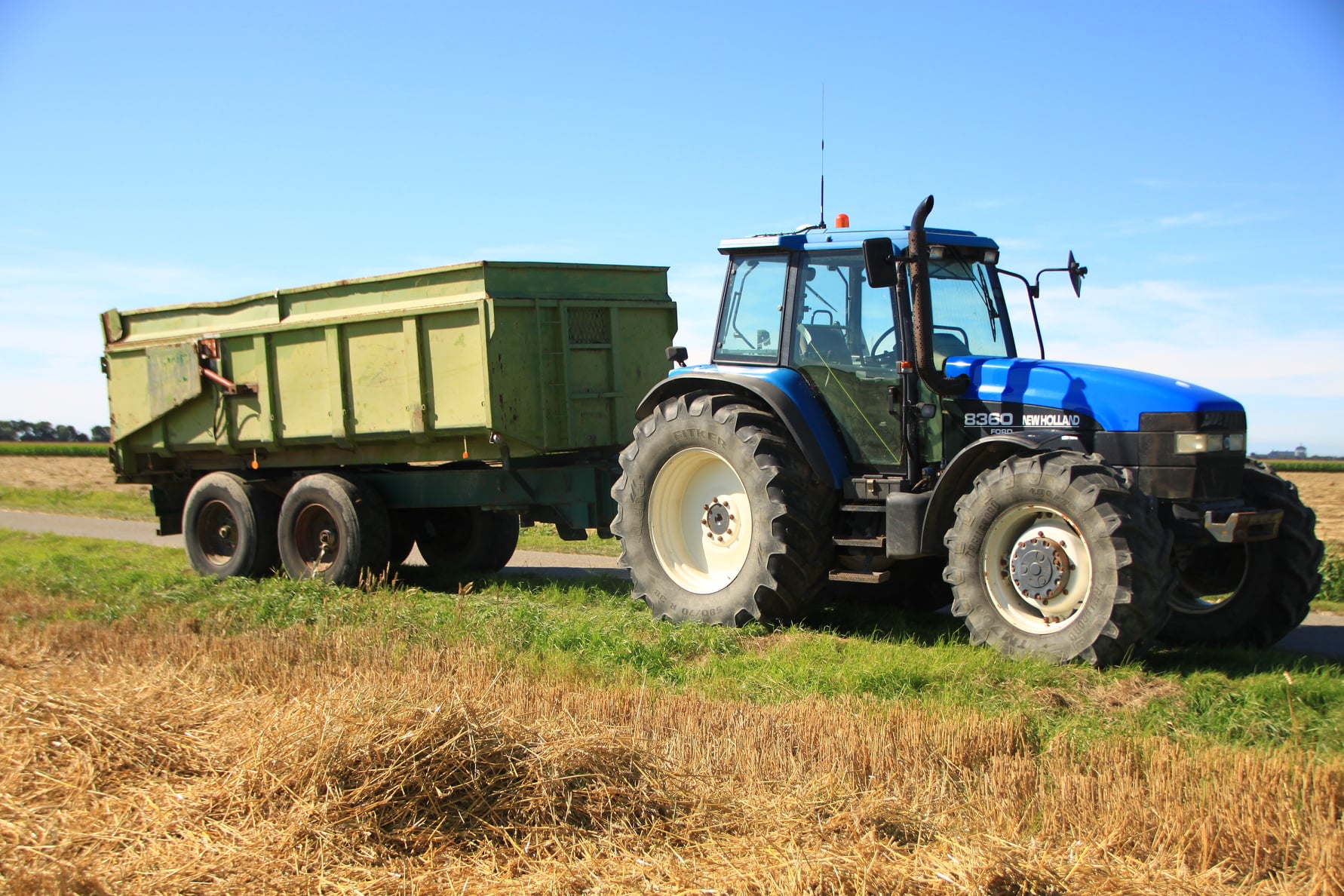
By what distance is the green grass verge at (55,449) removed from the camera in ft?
143

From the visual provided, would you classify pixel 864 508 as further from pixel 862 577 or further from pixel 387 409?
pixel 387 409

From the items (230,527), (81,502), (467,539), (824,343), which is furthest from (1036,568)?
(81,502)

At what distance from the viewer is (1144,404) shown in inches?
259

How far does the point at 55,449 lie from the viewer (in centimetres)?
4506

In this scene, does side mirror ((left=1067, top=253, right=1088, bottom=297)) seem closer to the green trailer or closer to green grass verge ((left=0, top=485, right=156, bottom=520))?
the green trailer

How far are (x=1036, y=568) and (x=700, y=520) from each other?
257cm

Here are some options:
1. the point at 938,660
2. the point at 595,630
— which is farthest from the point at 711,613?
the point at 938,660

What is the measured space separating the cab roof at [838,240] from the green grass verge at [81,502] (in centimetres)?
1442

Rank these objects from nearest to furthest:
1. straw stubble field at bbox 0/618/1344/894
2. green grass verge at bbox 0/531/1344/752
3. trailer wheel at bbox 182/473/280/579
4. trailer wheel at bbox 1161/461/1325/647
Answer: straw stubble field at bbox 0/618/1344/894
green grass verge at bbox 0/531/1344/752
trailer wheel at bbox 1161/461/1325/647
trailer wheel at bbox 182/473/280/579

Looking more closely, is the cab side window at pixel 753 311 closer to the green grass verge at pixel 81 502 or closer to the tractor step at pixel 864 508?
the tractor step at pixel 864 508

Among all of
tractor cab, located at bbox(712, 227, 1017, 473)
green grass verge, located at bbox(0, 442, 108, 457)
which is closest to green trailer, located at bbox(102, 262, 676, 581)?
tractor cab, located at bbox(712, 227, 1017, 473)

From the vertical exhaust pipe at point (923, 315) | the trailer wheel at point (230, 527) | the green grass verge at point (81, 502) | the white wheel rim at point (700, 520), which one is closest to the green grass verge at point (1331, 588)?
the vertical exhaust pipe at point (923, 315)

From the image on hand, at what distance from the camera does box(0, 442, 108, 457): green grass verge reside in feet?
143

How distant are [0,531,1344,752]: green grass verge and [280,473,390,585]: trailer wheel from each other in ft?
1.14
